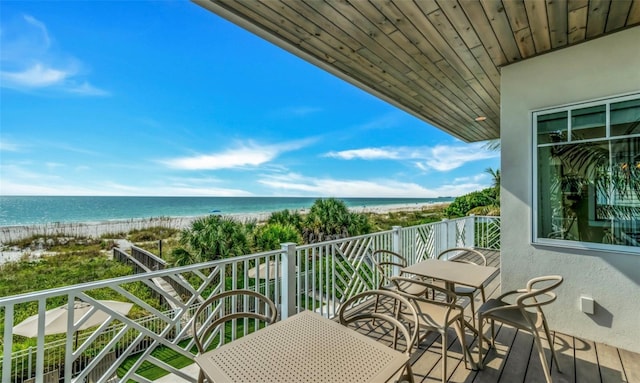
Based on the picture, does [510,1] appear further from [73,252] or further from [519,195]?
[73,252]

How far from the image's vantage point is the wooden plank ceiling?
211 centimetres

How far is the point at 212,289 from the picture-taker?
5.33 meters

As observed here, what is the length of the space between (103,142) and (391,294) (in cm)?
3514

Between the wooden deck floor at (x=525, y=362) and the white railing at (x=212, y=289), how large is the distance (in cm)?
110

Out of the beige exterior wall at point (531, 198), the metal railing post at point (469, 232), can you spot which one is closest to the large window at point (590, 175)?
the beige exterior wall at point (531, 198)

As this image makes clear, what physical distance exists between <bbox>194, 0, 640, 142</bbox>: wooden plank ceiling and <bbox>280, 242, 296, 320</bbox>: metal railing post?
2.01 metres

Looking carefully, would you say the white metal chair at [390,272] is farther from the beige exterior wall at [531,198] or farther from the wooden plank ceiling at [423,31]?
the wooden plank ceiling at [423,31]

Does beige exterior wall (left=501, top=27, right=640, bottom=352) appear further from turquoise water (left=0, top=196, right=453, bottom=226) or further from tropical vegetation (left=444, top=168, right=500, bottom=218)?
turquoise water (left=0, top=196, right=453, bottom=226)

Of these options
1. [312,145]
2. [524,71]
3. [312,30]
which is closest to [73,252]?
[312,145]

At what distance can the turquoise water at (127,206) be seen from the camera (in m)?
32.3

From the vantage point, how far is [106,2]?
7.64 m

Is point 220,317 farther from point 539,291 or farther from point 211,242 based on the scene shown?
point 211,242

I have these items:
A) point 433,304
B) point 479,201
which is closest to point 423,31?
point 433,304

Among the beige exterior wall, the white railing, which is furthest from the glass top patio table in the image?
the beige exterior wall
